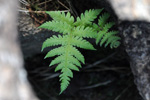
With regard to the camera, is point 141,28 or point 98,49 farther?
point 98,49

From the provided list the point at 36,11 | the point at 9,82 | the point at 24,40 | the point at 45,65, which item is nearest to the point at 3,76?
the point at 9,82

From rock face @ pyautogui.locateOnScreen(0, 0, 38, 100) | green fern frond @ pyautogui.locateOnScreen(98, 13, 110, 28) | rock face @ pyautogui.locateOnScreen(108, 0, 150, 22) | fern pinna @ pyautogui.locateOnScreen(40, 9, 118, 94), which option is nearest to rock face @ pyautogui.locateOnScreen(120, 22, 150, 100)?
rock face @ pyautogui.locateOnScreen(108, 0, 150, 22)

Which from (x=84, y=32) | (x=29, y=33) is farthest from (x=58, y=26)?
(x=29, y=33)

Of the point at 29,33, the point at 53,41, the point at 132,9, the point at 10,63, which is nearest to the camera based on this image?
the point at 10,63

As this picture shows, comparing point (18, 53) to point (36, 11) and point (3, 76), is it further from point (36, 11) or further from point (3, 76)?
point (36, 11)

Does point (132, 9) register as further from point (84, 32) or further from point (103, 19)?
point (84, 32)

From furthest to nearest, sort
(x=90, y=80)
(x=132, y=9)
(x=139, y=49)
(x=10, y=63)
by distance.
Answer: (x=90, y=80), (x=139, y=49), (x=132, y=9), (x=10, y=63)

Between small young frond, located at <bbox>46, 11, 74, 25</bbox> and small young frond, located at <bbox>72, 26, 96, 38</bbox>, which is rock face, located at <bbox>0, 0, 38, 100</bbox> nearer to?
small young frond, located at <bbox>46, 11, 74, 25</bbox>
